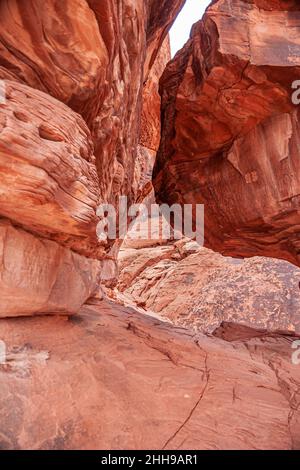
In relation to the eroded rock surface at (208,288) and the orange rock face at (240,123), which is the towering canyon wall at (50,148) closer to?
the orange rock face at (240,123)

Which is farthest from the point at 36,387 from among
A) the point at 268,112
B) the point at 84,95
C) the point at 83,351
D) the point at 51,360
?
the point at 268,112

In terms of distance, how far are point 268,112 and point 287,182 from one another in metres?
2.27

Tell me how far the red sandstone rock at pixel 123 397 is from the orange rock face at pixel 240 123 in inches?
242

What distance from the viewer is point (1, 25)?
3914 millimetres

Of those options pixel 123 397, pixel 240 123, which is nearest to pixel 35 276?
pixel 123 397

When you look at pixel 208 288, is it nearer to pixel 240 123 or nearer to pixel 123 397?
pixel 240 123

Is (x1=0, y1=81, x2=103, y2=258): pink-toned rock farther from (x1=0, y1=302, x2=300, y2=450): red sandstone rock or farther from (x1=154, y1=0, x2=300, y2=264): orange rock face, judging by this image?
(x1=154, y1=0, x2=300, y2=264): orange rock face

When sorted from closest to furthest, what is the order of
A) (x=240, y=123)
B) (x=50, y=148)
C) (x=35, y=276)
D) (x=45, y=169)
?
(x=45, y=169)
(x=50, y=148)
(x=35, y=276)
(x=240, y=123)

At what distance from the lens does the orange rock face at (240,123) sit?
873 cm

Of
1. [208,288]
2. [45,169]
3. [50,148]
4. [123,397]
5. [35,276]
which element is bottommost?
[208,288]

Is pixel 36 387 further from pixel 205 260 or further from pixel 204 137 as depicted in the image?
pixel 205 260

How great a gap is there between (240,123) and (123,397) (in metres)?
8.94

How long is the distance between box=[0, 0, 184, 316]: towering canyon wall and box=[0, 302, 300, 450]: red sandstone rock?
613 millimetres

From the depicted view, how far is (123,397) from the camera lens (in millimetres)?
3297
